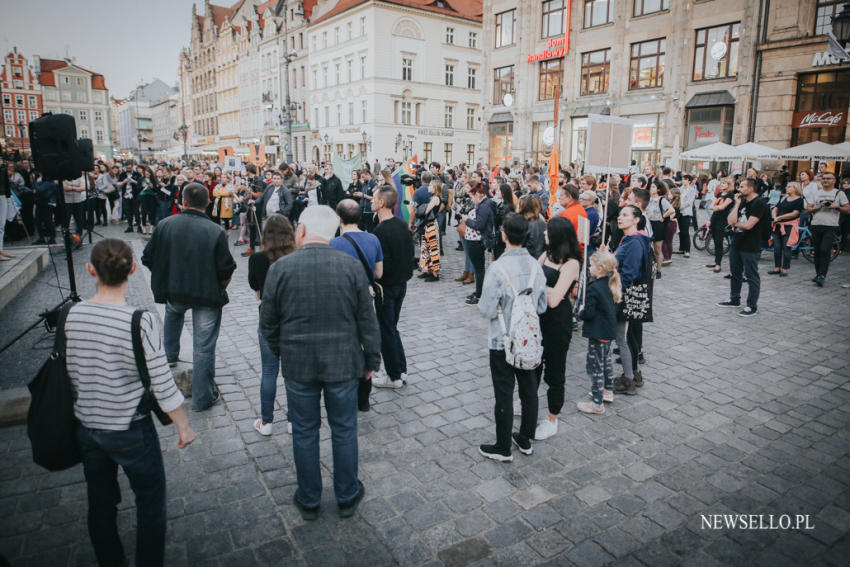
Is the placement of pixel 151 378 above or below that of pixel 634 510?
above

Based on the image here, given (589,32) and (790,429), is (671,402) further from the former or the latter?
(589,32)

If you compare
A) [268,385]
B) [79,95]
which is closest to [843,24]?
[268,385]

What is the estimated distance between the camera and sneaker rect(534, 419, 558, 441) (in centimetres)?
448

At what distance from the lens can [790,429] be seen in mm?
4707

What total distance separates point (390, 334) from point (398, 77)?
4543cm

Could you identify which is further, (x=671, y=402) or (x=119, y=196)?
(x=119, y=196)

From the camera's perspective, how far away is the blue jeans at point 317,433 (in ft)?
10.8

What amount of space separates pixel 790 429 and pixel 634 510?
7.18 feet

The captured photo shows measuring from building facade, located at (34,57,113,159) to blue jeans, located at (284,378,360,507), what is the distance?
98.9 meters

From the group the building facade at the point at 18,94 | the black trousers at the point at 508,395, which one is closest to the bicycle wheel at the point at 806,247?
the black trousers at the point at 508,395

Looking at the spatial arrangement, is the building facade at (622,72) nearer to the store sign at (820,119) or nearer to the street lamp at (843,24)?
the store sign at (820,119)

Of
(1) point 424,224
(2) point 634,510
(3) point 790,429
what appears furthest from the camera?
(1) point 424,224

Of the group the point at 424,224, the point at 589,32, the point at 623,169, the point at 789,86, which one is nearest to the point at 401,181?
the point at 424,224

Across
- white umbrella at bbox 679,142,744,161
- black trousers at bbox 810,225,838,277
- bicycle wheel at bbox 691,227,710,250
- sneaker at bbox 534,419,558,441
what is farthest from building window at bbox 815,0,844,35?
sneaker at bbox 534,419,558,441
